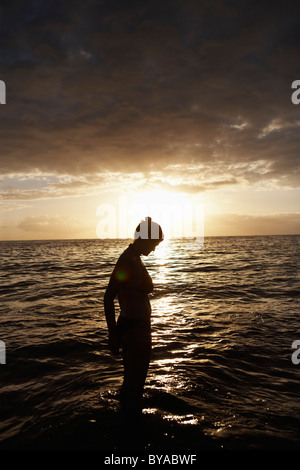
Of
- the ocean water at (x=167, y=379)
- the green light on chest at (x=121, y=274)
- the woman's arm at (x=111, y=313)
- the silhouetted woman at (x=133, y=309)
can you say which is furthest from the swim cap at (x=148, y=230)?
the ocean water at (x=167, y=379)

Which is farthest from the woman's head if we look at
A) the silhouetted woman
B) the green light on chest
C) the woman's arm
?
the woman's arm

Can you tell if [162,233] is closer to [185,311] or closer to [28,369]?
[28,369]

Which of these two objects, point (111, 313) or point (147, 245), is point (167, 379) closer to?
point (111, 313)

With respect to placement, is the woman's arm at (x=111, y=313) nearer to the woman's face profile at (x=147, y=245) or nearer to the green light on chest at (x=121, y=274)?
the green light on chest at (x=121, y=274)

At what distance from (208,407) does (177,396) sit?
57cm

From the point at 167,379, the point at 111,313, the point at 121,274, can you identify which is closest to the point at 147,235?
the point at 121,274

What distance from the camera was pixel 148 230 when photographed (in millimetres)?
4066

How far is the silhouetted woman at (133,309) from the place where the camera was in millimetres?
3830

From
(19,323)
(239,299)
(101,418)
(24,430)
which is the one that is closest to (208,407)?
(101,418)

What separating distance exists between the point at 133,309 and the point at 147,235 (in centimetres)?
105

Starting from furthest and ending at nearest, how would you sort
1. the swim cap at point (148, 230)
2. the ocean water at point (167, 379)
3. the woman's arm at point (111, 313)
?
the swim cap at point (148, 230) → the ocean water at point (167, 379) → the woman's arm at point (111, 313)

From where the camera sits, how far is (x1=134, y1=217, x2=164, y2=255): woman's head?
4051mm

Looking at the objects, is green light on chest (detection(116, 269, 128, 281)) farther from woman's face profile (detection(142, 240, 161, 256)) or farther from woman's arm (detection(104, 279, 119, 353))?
woman's face profile (detection(142, 240, 161, 256))
